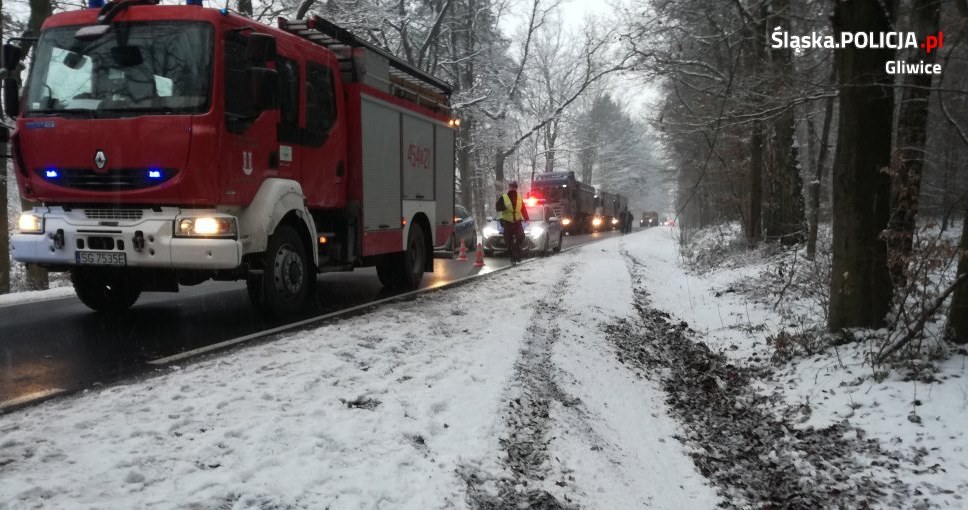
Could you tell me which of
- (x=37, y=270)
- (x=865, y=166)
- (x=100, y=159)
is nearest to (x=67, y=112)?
(x=100, y=159)

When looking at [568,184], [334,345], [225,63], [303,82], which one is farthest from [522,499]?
[568,184]

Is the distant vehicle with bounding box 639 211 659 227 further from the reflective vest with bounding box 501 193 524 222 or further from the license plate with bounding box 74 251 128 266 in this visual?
the license plate with bounding box 74 251 128 266

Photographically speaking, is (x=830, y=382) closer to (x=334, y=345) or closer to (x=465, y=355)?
(x=465, y=355)

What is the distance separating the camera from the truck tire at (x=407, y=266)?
32.3ft

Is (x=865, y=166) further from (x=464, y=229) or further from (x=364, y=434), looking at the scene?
(x=464, y=229)

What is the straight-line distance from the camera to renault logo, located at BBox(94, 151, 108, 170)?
5635 mm

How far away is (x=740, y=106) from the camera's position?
30.1 feet

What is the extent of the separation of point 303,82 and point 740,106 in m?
6.36

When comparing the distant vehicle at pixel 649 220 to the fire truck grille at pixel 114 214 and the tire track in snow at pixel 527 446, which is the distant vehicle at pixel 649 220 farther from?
the fire truck grille at pixel 114 214

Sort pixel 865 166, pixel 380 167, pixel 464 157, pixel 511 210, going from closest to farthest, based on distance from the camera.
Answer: pixel 865 166
pixel 380 167
pixel 511 210
pixel 464 157

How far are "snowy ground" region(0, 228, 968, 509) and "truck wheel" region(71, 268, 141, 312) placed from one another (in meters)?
2.40

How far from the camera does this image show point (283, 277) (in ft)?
22.3

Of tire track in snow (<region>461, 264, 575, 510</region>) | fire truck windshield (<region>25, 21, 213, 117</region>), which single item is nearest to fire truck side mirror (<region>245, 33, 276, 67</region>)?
fire truck windshield (<region>25, 21, 213, 117</region>)

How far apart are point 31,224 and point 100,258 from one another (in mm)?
927
